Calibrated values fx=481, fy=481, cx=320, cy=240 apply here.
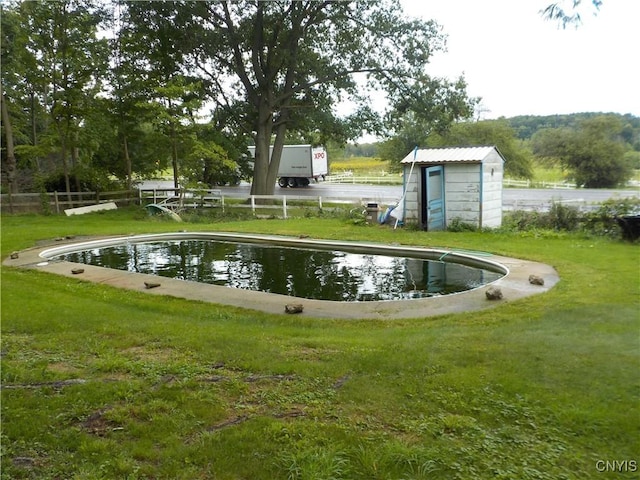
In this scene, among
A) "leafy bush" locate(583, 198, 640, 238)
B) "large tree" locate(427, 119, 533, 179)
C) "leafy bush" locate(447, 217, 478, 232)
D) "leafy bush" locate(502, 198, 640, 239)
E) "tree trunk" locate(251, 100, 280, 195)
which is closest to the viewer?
"leafy bush" locate(583, 198, 640, 238)

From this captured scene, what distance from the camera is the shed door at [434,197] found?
12.6 m

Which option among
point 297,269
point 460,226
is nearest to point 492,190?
point 460,226

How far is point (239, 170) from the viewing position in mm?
29906

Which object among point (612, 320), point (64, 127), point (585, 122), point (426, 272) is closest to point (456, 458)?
point (612, 320)

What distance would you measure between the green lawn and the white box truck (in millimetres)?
28728

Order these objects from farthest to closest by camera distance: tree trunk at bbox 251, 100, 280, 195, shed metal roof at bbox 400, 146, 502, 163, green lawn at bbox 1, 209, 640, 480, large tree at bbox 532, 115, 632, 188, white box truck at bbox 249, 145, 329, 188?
white box truck at bbox 249, 145, 329, 188
large tree at bbox 532, 115, 632, 188
tree trunk at bbox 251, 100, 280, 195
shed metal roof at bbox 400, 146, 502, 163
green lawn at bbox 1, 209, 640, 480

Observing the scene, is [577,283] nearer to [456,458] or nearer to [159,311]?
[456,458]

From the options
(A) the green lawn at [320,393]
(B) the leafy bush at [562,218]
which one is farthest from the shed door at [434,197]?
(A) the green lawn at [320,393]

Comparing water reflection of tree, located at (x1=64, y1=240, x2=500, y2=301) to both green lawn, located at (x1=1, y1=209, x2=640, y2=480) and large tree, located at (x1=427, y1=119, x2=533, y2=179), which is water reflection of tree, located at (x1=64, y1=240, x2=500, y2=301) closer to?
green lawn, located at (x1=1, y1=209, x2=640, y2=480)

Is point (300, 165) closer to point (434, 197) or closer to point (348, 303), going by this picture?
point (434, 197)

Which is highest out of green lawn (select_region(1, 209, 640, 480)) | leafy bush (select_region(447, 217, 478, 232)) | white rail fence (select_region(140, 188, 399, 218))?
white rail fence (select_region(140, 188, 399, 218))

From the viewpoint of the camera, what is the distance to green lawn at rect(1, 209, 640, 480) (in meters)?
2.43

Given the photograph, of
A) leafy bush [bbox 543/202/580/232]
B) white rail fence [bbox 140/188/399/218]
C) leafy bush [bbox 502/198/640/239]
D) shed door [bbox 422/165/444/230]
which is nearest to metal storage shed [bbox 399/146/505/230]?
shed door [bbox 422/165/444/230]

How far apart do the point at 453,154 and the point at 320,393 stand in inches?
416
